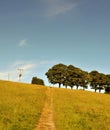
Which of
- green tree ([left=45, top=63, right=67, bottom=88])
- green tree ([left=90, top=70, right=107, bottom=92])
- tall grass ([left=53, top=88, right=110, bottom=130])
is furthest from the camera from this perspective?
green tree ([left=90, top=70, right=107, bottom=92])

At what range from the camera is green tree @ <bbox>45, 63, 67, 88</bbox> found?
144 m

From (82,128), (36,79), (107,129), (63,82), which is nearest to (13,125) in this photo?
(82,128)

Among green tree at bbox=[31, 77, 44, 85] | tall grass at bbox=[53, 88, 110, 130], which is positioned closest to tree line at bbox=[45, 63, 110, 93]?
green tree at bbox=[31, 77, 44, 85]

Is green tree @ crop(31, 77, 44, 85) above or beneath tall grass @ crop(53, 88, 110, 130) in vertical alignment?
above

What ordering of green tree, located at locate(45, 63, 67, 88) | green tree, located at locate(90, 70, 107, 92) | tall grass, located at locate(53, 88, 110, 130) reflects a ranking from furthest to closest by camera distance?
green tree, located at locate(90, 70, 107, 92) < green tree, located at locate(45, 63, 67, 88) < tall grass, located at locate(53, 88, 110, 130)

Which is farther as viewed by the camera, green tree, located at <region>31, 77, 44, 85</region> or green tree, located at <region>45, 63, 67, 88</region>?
green tree, located at <region>31, 77, 44, 85</region>

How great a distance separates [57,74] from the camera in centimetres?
14525

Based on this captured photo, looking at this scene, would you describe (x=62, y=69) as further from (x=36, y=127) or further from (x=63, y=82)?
(x=36, y=127)

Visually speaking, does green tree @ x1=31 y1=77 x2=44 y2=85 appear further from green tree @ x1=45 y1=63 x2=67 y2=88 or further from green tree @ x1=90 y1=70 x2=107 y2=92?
green tree @ x1=90 y1=70 x2=107 y2=92

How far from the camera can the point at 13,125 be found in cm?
2061

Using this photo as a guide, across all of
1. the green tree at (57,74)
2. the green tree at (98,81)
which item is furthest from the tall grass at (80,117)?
the green tree at (98,81)

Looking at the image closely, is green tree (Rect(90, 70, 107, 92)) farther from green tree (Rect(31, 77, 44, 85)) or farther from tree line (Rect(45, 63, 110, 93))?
green tree (Rect(31, 77, 44, 85))

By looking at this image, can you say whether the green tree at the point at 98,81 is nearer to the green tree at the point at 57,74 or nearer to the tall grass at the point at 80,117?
the green tree at the point at 57,74

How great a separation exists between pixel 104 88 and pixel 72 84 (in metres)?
19.7
